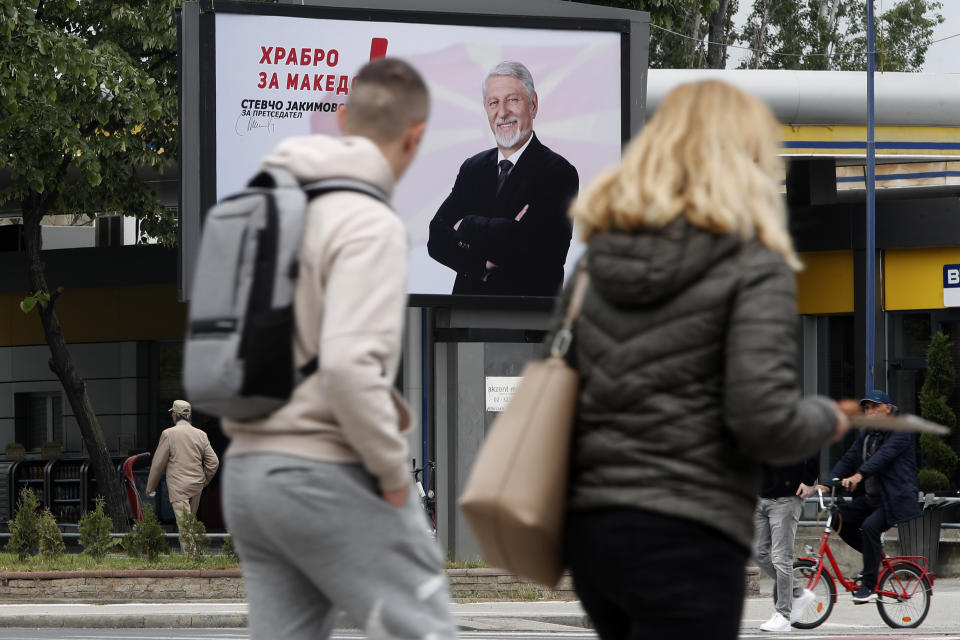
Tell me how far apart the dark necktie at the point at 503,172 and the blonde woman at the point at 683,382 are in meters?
12.3

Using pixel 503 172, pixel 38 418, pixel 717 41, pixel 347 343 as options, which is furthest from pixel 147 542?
pixel 717 41

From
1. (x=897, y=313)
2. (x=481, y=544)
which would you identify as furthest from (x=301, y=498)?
(x=897, y=313)

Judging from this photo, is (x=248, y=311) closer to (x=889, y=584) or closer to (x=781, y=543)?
(x=781, y=543)

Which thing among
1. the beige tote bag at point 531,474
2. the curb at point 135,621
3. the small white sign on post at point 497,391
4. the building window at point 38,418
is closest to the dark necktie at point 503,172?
the small white sign on post at point 497,391

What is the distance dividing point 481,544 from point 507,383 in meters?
12.2

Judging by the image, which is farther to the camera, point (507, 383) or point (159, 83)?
point (159, 83)

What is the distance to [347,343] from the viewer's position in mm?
3318

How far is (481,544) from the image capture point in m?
3.41

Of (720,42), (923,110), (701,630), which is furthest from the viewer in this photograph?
(720,42)

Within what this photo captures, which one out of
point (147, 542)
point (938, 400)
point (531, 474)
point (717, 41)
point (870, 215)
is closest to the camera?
point (531, 474)

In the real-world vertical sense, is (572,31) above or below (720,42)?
below

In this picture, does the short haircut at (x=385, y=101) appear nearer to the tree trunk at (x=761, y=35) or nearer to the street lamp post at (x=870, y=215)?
the street lamp post at (x=870, y=215)

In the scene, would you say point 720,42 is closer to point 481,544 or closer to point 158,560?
point 158,560
